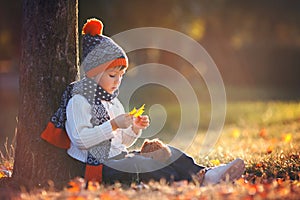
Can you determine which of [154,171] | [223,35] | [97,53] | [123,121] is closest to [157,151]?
[154,171]

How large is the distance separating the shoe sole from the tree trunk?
147cm

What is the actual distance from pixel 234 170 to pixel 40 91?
191 cm

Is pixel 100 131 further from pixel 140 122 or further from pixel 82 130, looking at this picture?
pixel 140 122

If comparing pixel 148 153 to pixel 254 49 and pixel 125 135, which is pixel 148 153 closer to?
pixel 125 135

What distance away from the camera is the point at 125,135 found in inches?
238

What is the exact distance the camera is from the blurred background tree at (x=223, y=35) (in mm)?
20125

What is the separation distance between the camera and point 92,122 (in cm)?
567

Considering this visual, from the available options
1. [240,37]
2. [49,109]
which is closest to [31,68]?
[49,109]

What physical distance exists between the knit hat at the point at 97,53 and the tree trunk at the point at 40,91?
29 centimetres

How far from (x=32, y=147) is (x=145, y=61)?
16651 millimetres

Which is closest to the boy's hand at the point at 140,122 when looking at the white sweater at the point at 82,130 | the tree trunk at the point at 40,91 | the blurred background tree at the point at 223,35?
the white sweater at the point at 82,130

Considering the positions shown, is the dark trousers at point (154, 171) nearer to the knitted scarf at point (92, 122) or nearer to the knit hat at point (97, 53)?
the knitted scarf at point (92, 122)

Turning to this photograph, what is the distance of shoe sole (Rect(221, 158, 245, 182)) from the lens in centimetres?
554

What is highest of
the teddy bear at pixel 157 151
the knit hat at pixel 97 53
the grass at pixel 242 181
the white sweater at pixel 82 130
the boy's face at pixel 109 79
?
the knit hat at pixel 97 53
